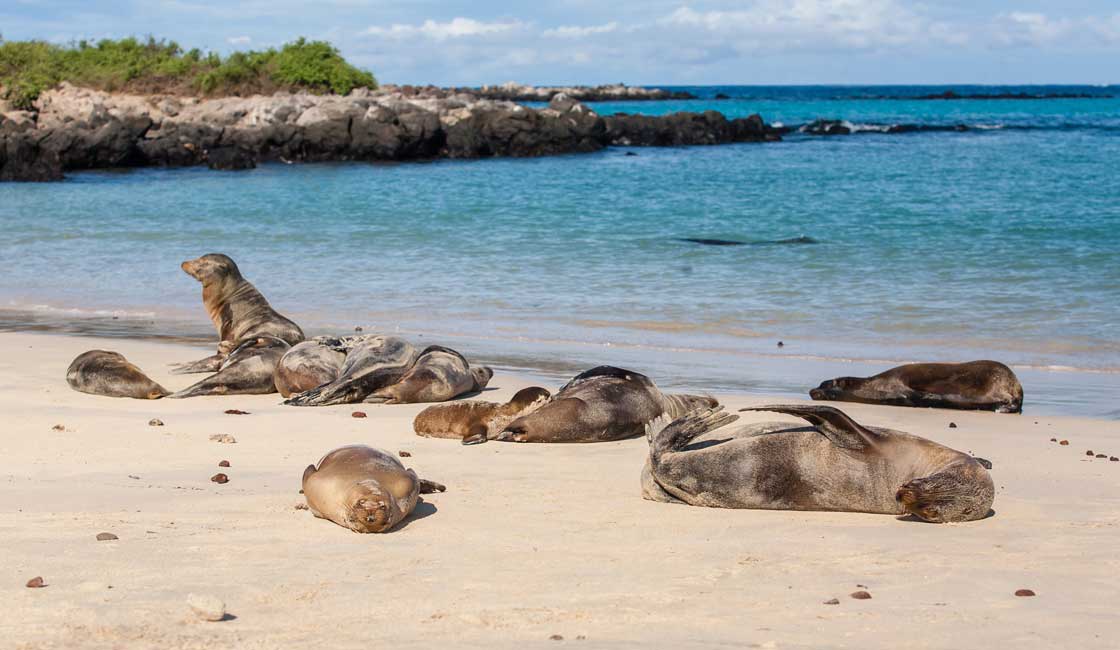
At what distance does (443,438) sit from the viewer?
21.6 ft

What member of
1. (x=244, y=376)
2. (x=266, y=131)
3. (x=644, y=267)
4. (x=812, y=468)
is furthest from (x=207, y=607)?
(x=266, y=131)

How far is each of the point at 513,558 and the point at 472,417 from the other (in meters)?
2.33

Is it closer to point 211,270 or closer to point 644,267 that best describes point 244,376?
point 211,270

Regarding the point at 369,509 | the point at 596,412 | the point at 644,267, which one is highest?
the point at 369,509

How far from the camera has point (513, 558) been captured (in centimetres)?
433

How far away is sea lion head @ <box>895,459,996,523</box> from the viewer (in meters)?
4.87

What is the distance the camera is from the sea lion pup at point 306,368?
7930 millimetres

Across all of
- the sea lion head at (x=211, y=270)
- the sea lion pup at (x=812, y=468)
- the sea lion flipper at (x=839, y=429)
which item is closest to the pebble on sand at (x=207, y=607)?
the sea lion pup at (x=812, y=468)

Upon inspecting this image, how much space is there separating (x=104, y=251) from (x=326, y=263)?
3.45 meters

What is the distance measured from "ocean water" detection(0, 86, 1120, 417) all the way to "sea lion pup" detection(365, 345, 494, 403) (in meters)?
1.22

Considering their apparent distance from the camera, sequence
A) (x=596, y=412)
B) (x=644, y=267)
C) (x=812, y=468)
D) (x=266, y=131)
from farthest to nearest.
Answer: (x=266, y=131)
(x=644, y=267)
(x=596, y=412)
(x=812, y=468)

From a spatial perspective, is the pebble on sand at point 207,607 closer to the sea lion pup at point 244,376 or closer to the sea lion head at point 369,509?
the sea lion head at point 369,509

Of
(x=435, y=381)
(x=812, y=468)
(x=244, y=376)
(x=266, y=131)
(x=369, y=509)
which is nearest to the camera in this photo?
(x=369, y=509)

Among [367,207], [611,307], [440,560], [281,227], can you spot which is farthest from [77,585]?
[367,207]
